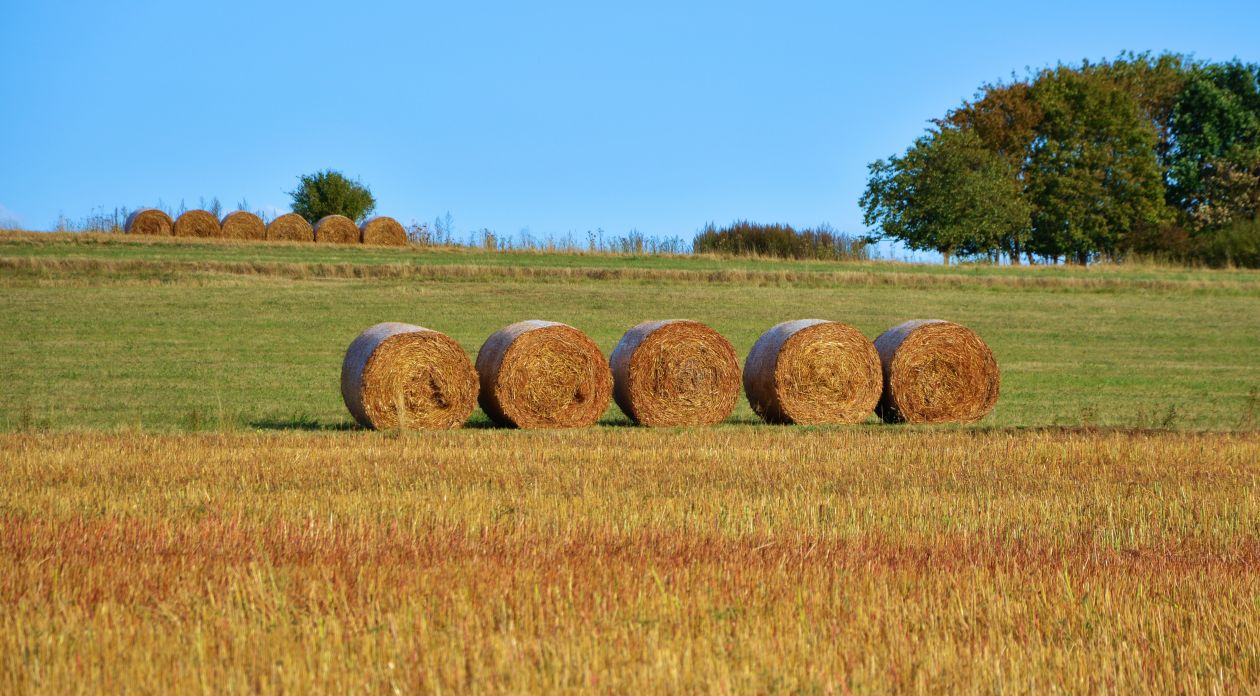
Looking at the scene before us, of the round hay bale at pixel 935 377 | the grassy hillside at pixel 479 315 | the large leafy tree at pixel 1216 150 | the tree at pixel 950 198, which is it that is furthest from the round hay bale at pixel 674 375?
the large leafy tree at pixel 1216 150

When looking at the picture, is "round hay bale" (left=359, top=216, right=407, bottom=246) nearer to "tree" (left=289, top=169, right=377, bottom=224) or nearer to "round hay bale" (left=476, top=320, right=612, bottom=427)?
"tree" (left=289, top=169, right=377, bottom=224)

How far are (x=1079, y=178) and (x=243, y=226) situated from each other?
36960 millimetres

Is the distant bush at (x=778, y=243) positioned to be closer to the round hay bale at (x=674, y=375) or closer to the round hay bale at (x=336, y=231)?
the round hay bale at (x=336, y=231)

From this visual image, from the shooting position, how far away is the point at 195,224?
148 feet

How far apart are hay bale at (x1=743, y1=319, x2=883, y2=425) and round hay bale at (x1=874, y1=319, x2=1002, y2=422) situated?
0.30 m

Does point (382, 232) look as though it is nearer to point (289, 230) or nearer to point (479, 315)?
point (289, 230)

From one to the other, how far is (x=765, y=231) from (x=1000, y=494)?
44873mm

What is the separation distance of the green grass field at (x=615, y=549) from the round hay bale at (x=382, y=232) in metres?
26.8

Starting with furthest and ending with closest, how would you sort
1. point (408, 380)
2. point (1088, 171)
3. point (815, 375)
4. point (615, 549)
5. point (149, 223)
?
point (1088, 171)
point (149, 223)
point (815, 375)
point (408, 380)
point (615, 549)

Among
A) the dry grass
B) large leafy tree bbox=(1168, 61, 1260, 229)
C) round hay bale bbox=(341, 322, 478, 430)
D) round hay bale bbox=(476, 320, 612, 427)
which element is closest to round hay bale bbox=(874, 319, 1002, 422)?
round hay bale bbox=(476, 320, 612, 427)

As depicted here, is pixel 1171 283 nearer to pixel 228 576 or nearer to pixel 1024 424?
pixel 1024 424

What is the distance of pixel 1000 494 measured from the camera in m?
10.1

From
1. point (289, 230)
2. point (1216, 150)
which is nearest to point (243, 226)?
point (289, 230)

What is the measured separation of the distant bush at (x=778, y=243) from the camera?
51.1 metres
